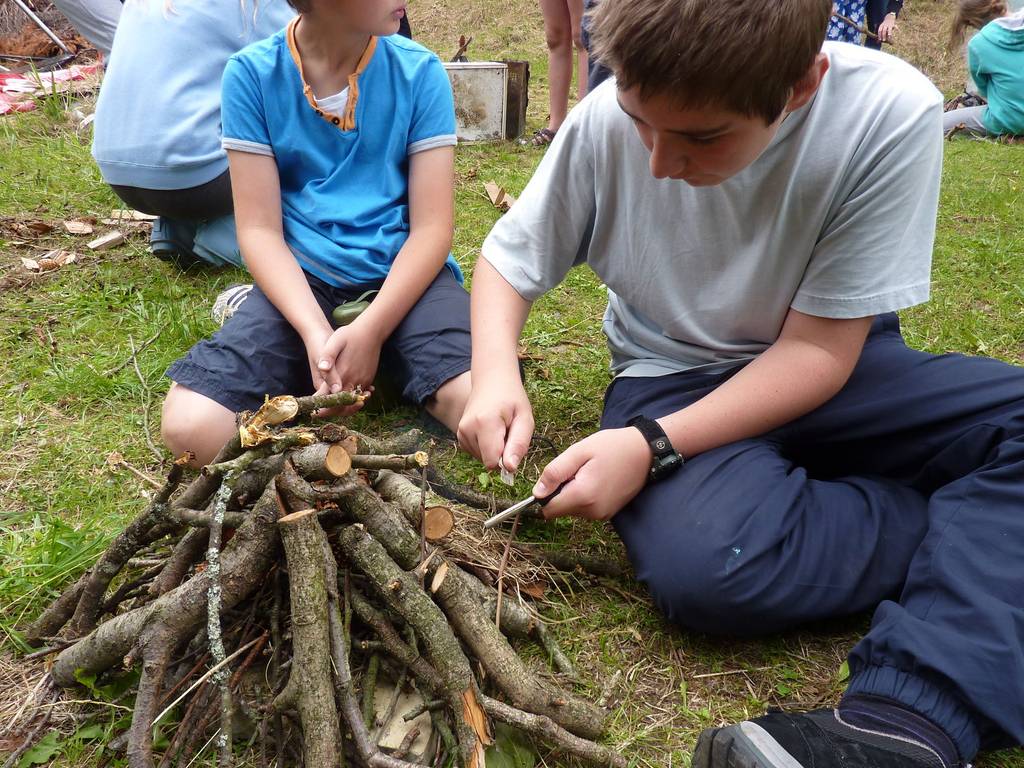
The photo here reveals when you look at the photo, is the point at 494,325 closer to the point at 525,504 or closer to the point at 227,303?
the point at 525,504

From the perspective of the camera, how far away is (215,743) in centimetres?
152

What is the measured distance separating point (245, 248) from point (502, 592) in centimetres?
137

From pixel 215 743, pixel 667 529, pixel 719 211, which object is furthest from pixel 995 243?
pixel 215 743

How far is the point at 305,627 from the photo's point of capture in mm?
1472

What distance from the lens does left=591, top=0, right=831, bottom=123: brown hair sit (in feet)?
4.46

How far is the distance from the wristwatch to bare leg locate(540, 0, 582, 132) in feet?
14.1

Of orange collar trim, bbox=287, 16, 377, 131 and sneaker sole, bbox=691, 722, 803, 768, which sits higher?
orange collar trim, bbox=287, 16, 377, 131

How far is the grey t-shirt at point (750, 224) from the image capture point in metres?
1.69

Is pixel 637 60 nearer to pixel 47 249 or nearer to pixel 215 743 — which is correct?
pixel 215 743

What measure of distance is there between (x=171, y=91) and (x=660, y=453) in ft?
8.61

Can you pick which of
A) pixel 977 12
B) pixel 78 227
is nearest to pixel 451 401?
pixel 78 227

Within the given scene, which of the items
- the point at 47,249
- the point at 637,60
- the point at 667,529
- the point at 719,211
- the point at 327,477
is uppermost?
the point at 637,60

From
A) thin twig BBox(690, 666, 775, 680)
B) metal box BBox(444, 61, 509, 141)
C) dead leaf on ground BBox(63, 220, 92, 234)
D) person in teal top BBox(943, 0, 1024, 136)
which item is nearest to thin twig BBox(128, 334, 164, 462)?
dead leaf on ground BBox(63, 220, 92, 234)

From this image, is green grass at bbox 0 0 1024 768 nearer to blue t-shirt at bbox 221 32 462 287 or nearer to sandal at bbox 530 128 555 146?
sandal at bbox 530 128 555 146
